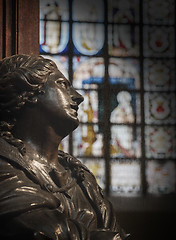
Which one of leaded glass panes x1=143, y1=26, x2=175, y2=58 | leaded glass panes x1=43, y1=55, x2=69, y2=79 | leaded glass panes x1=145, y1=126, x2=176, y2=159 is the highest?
leaded glass panes x1=143, y1=26, x2=175, y2=58

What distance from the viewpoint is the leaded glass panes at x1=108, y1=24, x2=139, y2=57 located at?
282 inches

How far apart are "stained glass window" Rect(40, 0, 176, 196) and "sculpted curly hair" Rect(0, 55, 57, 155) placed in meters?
3.49

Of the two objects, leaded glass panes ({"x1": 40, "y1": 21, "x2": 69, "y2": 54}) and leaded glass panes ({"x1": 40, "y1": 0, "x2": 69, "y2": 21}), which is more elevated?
leaded glass panes ({"x1": 40, "y1": 0, "x2": 69, "y2": 21})

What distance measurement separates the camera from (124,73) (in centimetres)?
705

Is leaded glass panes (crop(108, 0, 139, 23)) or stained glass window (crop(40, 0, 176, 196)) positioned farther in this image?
leaded glass panes (crop(108, 0, 139, 23))

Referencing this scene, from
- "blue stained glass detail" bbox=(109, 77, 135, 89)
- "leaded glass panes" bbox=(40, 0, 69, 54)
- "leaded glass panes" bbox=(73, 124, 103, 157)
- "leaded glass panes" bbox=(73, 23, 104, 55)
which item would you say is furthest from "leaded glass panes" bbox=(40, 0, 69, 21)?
"leaded glass panes" bbox=(73, 124, 103, 157)

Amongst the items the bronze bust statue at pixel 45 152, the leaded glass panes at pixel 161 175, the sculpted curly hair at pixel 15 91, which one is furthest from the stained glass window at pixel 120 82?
the sculpted curly hair at pixel 15 91

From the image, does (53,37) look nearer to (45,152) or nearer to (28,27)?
(28,27)

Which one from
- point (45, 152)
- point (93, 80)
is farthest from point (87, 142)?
point (45, 152)

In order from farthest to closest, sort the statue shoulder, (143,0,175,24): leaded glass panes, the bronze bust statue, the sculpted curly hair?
(143,0,175,24): leaded glass panes → the statue shoulder → the sculpted curly hair → the bronze bust statue

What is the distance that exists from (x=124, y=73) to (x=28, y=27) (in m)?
2.82

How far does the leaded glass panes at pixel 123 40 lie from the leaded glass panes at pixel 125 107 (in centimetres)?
43

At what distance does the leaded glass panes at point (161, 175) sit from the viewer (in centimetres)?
689

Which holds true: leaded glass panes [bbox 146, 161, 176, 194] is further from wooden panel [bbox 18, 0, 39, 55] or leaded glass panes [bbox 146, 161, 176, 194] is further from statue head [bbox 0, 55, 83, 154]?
statue head [bbox 0, 55, 83, 154]
